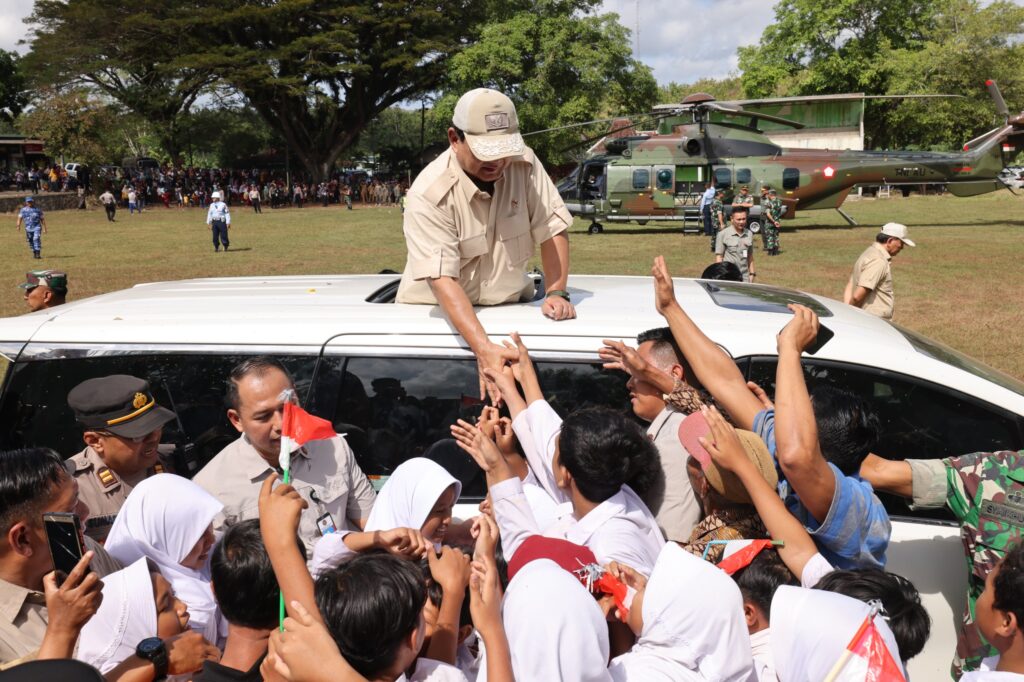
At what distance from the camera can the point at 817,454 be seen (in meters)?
2.35

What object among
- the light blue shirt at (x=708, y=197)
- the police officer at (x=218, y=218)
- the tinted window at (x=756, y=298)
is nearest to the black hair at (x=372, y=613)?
the tinted window at (x=756, y=298)

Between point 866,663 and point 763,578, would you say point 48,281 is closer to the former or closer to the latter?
point 763,578

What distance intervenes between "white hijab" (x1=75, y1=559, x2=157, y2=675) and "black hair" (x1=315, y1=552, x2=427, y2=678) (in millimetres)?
674

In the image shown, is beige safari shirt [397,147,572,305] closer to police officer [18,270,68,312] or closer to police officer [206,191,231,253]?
police officer [18,270,68,312]

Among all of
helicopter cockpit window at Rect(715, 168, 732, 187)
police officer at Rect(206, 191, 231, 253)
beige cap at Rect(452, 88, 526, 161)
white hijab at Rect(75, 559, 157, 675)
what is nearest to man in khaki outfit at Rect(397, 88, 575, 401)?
beige cap at Rect(452, 88, 526, 161)

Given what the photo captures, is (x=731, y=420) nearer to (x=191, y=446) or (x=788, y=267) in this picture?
(x=191, y=446)

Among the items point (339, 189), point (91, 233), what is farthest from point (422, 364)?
point (339, 189)

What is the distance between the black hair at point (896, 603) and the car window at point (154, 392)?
88.4 inches

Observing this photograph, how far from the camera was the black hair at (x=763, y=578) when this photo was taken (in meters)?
2.42

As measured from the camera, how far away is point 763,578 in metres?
2.43

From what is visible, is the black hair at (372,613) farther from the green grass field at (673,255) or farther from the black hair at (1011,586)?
the green grass field at (673,255)

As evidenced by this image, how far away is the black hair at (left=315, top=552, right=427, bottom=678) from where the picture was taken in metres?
1.98

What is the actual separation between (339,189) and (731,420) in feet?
146

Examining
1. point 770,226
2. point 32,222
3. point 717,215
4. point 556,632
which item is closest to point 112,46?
point 32,222
